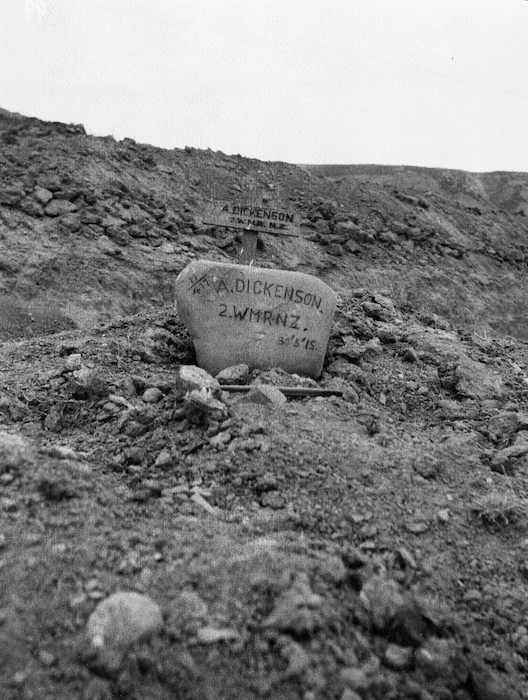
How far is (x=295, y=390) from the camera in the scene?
4.61 m

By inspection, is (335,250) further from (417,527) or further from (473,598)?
(473,598)

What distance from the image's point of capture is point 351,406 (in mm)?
4422

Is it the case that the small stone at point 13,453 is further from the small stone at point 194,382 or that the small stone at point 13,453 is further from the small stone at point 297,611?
the small stone at point 297,611

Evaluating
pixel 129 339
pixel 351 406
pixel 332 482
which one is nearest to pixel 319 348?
pixel 351 406

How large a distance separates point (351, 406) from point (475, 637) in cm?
222

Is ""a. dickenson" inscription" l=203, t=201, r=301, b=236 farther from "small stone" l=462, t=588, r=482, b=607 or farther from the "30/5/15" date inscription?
"small stone" l=462, t=588, r=482, b=607

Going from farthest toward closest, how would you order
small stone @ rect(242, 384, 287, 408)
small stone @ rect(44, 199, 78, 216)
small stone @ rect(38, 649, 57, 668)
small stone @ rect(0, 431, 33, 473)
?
small stone @ rect(44, 199, 78, 216), small stone @ rect(242, 384, 287, 408), small stone @ rect(0, 431, 33, 473), small stone @ rect(38, 649, 57, 668)

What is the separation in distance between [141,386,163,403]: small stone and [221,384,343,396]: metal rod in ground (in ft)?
1.61

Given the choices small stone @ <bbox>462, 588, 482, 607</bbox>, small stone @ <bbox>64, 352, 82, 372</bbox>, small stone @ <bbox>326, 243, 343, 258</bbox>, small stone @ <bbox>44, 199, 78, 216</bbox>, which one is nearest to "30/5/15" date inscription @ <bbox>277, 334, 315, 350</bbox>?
small stone @ <bbox>64, 352, 82, 372</bbox>

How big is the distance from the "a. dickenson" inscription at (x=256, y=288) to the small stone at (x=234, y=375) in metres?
0.84

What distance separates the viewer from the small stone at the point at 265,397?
4.16 m

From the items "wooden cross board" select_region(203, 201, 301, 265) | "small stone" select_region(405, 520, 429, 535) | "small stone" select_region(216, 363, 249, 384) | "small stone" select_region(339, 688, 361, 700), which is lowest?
"small stone" select_region(216, 363, 249, 384)

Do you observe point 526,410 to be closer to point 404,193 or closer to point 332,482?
point 332,482

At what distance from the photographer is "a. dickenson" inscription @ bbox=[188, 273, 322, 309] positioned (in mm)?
5477
